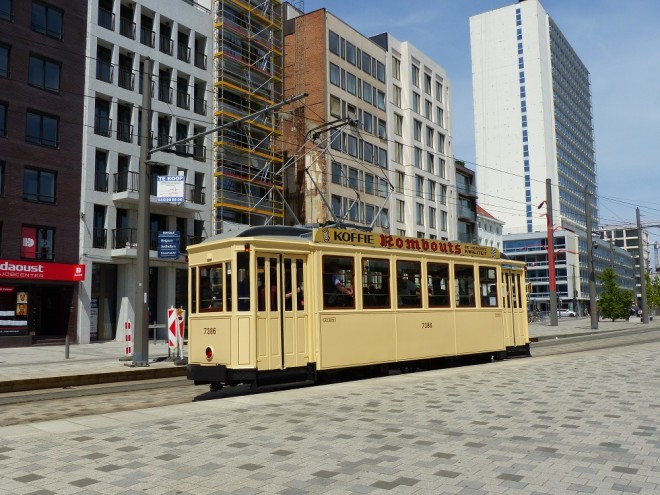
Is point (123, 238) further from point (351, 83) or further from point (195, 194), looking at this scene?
point (351, 83)

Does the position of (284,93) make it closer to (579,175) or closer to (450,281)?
(450,281)

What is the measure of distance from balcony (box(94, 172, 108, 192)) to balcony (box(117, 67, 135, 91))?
15.9ft

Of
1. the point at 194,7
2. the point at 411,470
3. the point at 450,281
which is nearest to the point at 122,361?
the point at 450,281

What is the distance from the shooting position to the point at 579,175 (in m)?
132

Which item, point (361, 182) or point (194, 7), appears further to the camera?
point (361, 182)

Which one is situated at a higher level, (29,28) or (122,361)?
(29,28)

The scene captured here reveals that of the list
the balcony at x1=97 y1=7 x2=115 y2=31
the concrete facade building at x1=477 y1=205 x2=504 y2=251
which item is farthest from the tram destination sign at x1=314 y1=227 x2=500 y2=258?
the concrete facade building at x1=477 y1=205 x2=504 y2=251

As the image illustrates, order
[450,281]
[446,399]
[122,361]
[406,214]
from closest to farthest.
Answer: [446,399] < [450,281] < [122,361] < [406,214]

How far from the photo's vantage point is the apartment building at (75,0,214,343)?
3059cm

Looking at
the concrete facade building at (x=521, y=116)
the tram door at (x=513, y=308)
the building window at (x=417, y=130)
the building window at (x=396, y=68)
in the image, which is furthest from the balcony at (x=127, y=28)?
the concrete facade building at (x=521, y=116)

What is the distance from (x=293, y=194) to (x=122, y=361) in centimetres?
2910

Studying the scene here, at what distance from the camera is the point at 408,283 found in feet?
45.4

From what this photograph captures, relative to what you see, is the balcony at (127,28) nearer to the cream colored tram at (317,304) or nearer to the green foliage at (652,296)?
the cream colored tram at (317,304)

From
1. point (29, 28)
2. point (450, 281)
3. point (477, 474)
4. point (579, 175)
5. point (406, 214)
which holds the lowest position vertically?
point (477, 474)
